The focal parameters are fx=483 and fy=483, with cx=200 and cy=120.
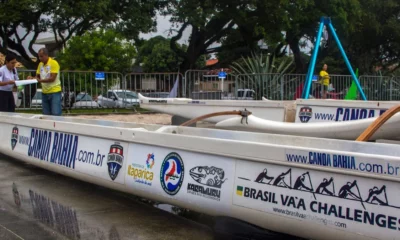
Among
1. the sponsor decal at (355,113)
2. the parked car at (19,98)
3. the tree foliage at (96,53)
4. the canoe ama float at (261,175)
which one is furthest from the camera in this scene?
the tree foliage at (96,53)

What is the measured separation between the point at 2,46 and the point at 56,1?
590cm

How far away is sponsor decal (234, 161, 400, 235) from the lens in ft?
10.1

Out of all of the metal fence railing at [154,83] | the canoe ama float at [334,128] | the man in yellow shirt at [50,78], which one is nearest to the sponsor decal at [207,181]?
the canoe ama float at [334,128]

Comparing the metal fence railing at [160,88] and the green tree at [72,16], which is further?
the green tree at [72,16]

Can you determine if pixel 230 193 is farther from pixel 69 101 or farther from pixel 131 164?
pixel 69 101

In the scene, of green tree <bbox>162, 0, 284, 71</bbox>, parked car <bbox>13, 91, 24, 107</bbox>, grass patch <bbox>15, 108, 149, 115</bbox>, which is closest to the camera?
grass patch <bbox>15, 108, 149, 115</bbox>

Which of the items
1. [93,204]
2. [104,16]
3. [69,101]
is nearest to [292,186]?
[93,204]

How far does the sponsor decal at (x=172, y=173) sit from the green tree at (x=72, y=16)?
1845 centimetres

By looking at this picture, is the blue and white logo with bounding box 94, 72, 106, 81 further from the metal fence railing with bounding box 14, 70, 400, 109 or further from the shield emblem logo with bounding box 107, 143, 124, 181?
the shield emblem logo with bounding box 107, 143, 124, 181

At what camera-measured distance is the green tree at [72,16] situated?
22.0m

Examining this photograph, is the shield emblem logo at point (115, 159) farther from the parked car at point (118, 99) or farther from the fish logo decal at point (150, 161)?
the parked car at point (118, 99)

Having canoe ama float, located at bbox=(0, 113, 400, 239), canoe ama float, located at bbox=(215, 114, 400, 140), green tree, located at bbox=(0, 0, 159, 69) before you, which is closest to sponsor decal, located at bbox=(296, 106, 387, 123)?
canoe ama float, located at bbox=(215, 114, 400, 140)

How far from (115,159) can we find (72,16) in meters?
18.8

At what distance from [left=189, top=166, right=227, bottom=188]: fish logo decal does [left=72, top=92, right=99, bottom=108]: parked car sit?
479 inches
